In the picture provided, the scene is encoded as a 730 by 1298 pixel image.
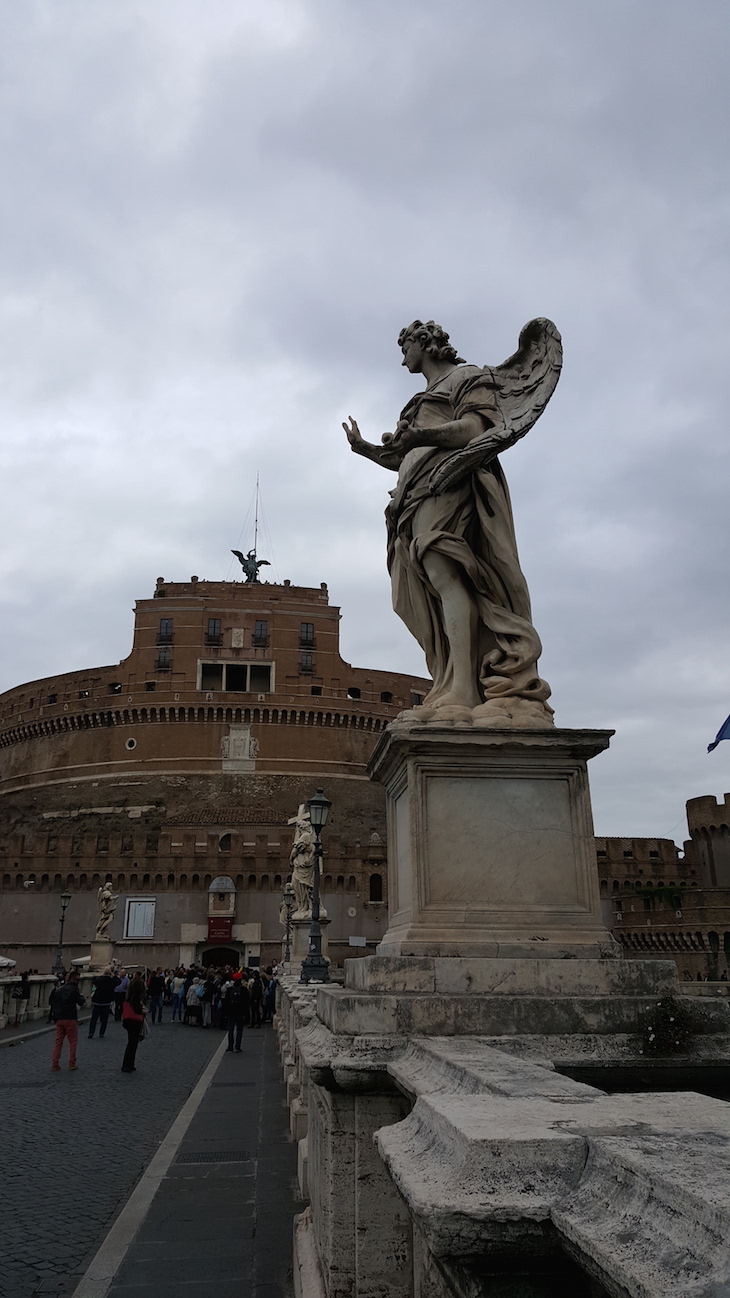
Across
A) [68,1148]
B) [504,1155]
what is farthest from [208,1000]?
[504,1155]

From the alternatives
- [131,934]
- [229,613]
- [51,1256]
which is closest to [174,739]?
[229,613]

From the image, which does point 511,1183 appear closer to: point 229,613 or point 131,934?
point 131,934

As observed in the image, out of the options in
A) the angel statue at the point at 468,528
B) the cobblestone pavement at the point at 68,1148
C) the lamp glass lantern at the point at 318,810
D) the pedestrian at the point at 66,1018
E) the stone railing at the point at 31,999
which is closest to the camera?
the angel statue at the point at 468,528

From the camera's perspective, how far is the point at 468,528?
3.83 meters

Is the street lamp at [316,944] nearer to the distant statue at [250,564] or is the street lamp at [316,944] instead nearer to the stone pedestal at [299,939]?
the stone pedestal at [299,939]

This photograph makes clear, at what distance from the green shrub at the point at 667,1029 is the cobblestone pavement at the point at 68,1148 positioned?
10.1 ft

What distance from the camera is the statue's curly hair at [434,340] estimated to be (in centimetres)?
412

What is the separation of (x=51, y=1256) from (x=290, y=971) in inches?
538

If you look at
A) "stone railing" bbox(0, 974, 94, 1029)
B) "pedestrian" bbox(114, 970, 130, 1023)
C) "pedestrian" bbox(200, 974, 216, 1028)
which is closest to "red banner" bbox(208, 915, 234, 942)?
"stone railing" bbox(0, 974, 94, 1029)

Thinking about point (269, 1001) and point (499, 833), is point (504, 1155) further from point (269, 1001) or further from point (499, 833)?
point (269, 1001)

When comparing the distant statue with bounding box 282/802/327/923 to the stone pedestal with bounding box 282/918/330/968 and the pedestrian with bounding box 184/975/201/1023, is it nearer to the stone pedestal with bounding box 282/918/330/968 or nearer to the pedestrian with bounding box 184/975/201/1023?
the stone pedestal with bounding box 282/918/330/968

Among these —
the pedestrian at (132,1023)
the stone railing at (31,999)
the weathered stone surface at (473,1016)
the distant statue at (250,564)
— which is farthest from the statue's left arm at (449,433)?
the distant statue at (250,564)

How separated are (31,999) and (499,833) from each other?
21.0 meters

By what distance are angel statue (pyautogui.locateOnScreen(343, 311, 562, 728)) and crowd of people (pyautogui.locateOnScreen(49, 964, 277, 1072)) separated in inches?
382
